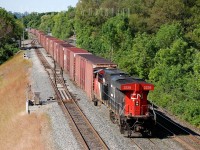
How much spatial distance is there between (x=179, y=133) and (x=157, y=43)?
937 inches

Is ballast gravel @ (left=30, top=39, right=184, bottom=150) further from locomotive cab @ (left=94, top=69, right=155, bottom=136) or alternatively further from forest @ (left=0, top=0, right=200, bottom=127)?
forest @ (left=0, top=0, right=200, bottom=127)

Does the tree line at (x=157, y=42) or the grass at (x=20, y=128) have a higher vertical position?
the tree line at (x=157, y=42)

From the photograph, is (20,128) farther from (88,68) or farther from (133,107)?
(133,107)

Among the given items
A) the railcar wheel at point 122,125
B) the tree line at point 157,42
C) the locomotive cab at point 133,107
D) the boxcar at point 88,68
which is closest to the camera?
the locomotive cab at point 133,107

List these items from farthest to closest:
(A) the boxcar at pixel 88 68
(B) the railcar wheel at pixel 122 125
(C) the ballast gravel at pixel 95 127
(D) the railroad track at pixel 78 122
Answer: (A) the boxcar at pixel 88 68
(B) the railcar wheel at pixel 122 125
(D) the railroad track at pixel 78 122
(C) the ballast gravel at pixel 95 127

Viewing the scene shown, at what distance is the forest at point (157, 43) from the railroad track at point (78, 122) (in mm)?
8111

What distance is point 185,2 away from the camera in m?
60.1

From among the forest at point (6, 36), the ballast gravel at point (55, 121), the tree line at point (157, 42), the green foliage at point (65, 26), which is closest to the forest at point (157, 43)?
the tree line at point (157, 42)

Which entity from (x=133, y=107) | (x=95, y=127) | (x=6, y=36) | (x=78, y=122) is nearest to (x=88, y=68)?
(x=78, y=122)

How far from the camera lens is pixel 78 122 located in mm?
25109

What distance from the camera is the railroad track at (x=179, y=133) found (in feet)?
66.1

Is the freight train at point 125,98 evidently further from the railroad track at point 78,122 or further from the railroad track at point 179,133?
the railroad track at point 78,122

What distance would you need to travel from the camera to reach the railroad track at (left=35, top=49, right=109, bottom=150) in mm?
20331

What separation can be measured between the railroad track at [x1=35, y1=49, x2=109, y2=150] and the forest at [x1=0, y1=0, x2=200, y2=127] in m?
8.11
